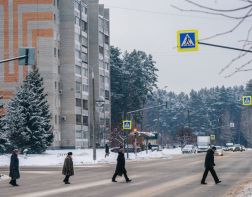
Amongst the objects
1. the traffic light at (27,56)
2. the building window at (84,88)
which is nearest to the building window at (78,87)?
the building window at (84,88)

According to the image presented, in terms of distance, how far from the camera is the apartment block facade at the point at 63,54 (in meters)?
90.6

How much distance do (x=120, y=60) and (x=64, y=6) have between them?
3836 centimetres

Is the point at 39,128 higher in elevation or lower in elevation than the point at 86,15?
lower

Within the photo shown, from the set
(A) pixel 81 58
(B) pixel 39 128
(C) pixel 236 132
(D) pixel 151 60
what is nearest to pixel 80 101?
(A) pixel 81 58

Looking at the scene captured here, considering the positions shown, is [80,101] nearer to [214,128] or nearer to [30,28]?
[30,28]

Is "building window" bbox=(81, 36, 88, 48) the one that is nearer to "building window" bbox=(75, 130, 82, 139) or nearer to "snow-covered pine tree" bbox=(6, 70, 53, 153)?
"building window" bbox=(75, 130, 82, 139)

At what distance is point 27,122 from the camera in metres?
68.8

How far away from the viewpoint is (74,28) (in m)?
96.8

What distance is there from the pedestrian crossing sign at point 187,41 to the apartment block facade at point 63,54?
65423 mm

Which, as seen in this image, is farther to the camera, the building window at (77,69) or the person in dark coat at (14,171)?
the building window at (77,69)

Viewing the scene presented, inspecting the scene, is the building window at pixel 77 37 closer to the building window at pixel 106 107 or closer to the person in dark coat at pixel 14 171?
the building window at pixel 106 107

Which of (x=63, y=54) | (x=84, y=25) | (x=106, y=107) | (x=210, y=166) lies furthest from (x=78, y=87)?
(x=210, y=166)

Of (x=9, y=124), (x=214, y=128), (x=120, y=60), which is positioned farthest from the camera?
(x=214, y=128)

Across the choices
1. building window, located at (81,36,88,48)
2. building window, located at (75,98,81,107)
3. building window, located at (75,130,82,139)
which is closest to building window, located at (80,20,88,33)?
building window, located at (81,36,88,48)
